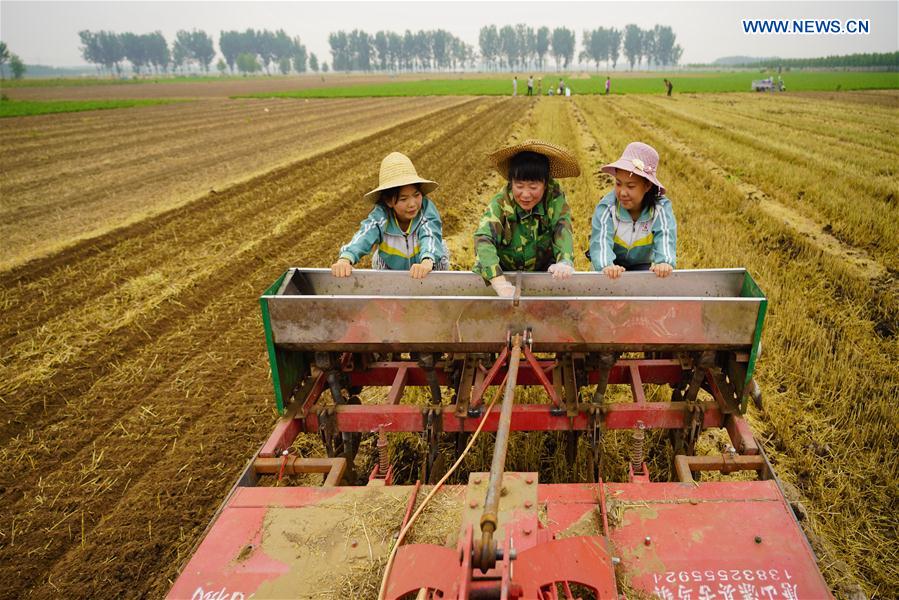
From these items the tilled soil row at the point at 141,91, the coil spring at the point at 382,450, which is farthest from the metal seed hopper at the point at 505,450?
the tilled soil row at the point at 141,91

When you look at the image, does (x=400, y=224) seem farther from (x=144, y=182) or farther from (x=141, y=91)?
(x=141, y=91)

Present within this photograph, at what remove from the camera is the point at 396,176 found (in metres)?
3.68

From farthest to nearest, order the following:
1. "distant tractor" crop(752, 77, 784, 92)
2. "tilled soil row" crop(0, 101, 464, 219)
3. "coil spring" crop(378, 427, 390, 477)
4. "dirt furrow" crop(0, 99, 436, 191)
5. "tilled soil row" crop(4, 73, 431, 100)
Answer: "tilled soil row" crop(4, 73, 431, 100), "distant tractor" crop(752, 77, 784, 92), "dirt furrow" crop(0, 99, 436, 191), "tilled soil row" crop(0, 101, 464, 219), "coil spring" crop(378, 427, 390, 477)

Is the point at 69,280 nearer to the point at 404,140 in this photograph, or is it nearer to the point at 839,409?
the point at 839,409

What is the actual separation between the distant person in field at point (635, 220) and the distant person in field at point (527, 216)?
Answer: 24cm

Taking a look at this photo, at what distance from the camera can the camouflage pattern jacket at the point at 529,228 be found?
3.55m

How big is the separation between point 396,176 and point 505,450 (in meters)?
2.50

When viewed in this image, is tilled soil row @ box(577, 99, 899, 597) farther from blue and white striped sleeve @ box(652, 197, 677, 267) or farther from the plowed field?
blue and white striped sleeve @ box(652, 197, 677, 267)

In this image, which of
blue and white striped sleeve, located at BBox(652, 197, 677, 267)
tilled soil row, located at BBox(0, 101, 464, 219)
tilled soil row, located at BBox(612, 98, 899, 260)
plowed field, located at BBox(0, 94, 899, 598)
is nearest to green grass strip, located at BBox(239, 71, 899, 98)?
tilled soil row, located at BBox(0, 101, 464, 219)

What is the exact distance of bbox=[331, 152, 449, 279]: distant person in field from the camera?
3684 mm

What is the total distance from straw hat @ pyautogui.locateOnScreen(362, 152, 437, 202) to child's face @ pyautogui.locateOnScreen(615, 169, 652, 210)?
4.32 ft

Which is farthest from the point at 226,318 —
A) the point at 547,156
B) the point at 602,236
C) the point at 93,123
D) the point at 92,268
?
the point at 93,123

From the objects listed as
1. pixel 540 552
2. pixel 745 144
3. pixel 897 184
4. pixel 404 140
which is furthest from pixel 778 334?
pixel 404 140

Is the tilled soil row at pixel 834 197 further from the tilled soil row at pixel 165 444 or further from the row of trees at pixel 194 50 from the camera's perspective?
the row of trees at pixel 194 50
